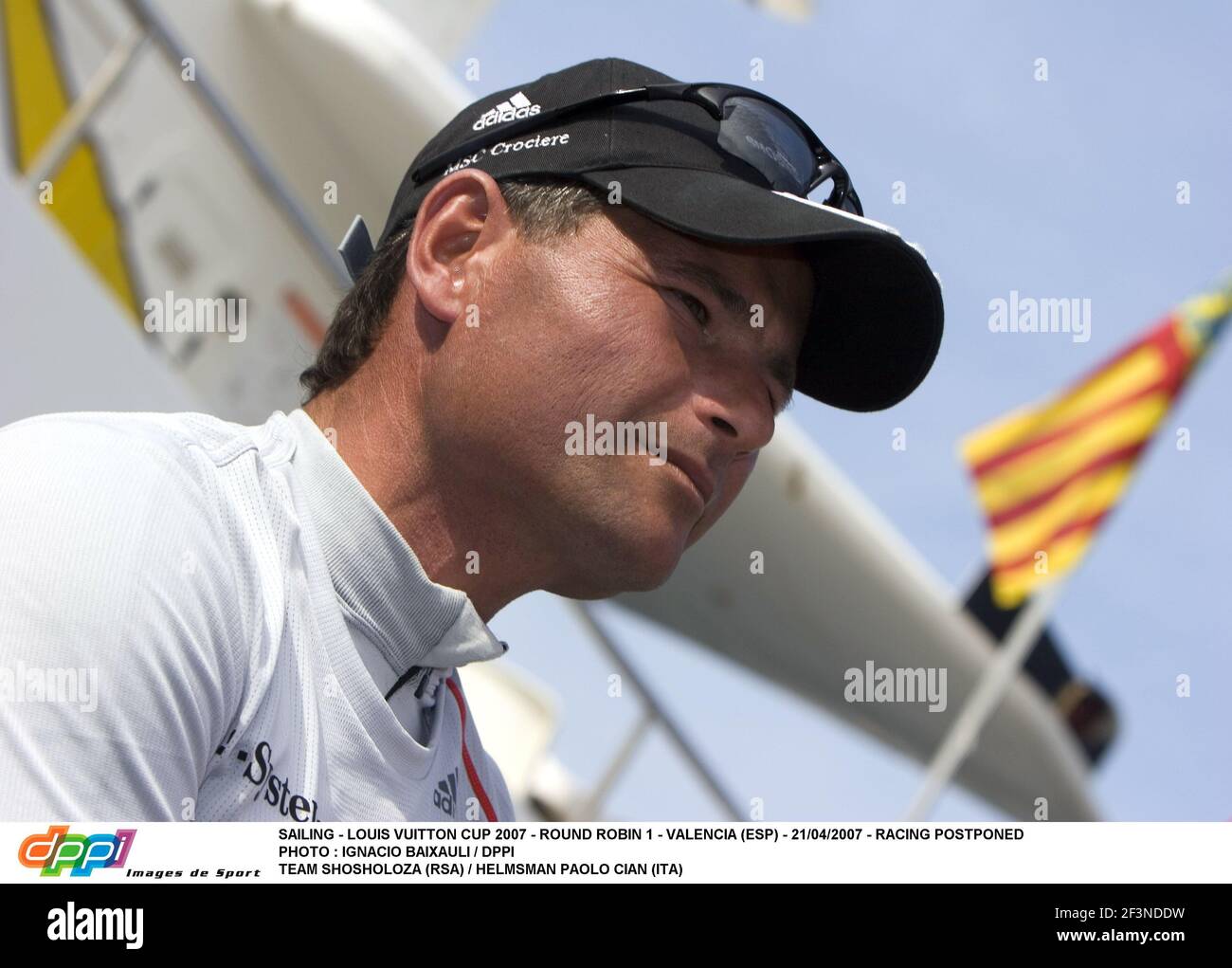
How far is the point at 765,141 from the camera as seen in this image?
1313 millimetres

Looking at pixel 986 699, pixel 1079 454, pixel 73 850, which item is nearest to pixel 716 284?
pixel 73 850

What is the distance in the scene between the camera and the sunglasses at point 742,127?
50.9 inches

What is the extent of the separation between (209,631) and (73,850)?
0.56 ft

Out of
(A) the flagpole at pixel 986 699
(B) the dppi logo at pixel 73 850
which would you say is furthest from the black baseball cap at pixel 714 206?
(A) the flagpole at pixel 986 699

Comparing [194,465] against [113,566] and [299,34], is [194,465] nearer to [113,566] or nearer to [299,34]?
[113,566]

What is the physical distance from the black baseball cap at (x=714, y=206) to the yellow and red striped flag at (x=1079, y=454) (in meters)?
4.78

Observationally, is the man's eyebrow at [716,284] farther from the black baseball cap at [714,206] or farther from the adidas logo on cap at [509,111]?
the adidas logo on cap at [509,111]

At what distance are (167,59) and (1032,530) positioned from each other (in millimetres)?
4128

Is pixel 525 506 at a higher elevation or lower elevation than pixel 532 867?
higher

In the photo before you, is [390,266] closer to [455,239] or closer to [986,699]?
[455,239]

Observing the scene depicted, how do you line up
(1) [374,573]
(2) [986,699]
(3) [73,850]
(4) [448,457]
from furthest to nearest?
(2) [986,699] < (4) [448,457] < (1) [374,573] < (3) [73,850]

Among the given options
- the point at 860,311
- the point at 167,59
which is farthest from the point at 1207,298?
the point at 860,311

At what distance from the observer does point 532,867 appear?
43.1 inches

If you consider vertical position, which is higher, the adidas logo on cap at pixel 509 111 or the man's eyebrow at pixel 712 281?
the adidas logo on cap at pixel 509 111
